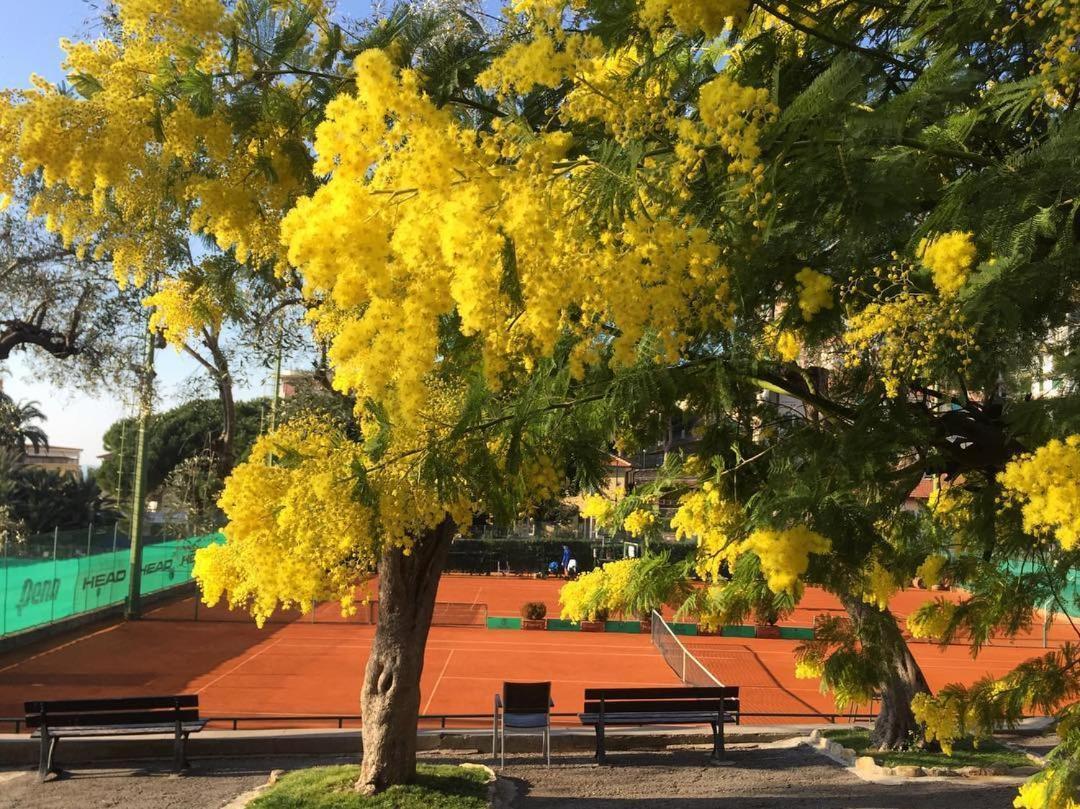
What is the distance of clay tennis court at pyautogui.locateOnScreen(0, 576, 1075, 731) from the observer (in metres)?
17.3

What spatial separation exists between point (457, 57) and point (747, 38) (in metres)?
1.66

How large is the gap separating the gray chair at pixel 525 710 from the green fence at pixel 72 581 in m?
Answer: 7.15

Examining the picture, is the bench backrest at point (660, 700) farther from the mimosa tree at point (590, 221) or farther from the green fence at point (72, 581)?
the green fence at point (72, 581)

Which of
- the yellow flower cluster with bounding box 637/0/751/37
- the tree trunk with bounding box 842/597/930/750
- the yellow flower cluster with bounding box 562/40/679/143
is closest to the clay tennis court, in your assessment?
the tree trunk with bounding box 842/597/930/750

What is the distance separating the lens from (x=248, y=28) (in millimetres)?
4184

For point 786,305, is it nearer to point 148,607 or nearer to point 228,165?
point 228,165

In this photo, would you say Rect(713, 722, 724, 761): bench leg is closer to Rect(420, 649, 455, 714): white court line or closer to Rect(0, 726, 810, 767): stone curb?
Rect(0, 726, 810, 767): stone curb

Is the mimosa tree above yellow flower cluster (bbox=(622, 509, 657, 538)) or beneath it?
above

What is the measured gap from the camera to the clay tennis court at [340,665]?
680 inches

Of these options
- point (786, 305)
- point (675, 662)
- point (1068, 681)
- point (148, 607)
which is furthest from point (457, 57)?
point (148, 607)

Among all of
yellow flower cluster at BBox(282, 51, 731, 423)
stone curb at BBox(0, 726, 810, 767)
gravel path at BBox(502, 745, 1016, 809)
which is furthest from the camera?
stone curb at BBox(0, 726, 810, 767)

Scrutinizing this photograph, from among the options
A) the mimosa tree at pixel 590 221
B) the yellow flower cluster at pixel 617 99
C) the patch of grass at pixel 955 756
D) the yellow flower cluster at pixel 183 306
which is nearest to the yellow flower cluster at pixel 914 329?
the mimosa tree at pixel 590 221

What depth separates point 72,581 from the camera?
22.9m

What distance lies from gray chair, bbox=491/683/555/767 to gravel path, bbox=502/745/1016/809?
0.34 m
